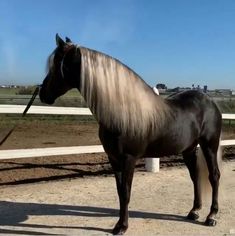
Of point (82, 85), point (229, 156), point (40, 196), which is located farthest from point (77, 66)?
point (229, 156)

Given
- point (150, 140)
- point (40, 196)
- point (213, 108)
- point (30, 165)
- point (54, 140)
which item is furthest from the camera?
point (54, 140)

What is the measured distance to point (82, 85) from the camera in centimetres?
400

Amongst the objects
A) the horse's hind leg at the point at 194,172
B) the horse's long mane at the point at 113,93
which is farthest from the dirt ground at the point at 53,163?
the horse's long mane at the point at 113,93

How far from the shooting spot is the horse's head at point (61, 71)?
13.1 feet

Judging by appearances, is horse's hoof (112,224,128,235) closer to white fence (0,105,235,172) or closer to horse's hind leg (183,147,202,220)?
horse's hind leg (183,147,202,220)

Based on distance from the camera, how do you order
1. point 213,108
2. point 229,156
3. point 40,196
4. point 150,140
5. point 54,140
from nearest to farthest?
point 150,140
point 213,108
point 40,196
point 229,156
point 54,140

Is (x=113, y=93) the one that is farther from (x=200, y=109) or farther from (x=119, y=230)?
(x=119, y=230)

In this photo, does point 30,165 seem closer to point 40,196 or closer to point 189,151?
point 40,196

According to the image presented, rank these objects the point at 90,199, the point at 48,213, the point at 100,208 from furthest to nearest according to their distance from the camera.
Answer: the point at 90,199, the point at 100,208, the point at 48,213

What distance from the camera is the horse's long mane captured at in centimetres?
399

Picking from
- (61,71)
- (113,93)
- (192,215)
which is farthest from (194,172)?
(61,71)

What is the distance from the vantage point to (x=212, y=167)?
4938 mm

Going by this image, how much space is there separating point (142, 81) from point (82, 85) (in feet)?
2.00

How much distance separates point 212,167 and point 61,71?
208 centimetres
